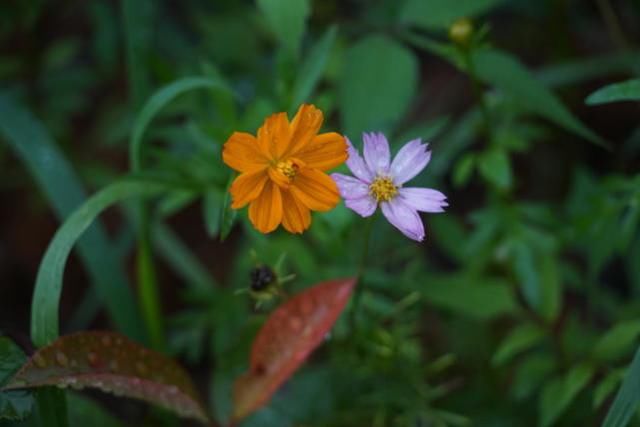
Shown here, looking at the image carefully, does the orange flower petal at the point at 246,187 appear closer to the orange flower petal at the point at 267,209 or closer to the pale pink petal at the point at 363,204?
the orange flower petal at the point at 267,209

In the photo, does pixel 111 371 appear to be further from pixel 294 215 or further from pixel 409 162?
pixel 409 162

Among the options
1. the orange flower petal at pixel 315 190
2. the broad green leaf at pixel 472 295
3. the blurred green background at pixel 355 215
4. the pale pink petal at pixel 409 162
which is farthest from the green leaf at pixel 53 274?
the broad green leaf at pixel 472 295

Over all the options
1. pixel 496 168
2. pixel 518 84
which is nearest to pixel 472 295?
pixel 496 168

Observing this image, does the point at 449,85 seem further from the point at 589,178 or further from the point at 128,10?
the point at 128,10

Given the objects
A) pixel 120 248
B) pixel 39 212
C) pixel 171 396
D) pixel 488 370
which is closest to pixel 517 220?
pixel 488 370

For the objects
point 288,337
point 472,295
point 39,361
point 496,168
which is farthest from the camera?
point 472,295
